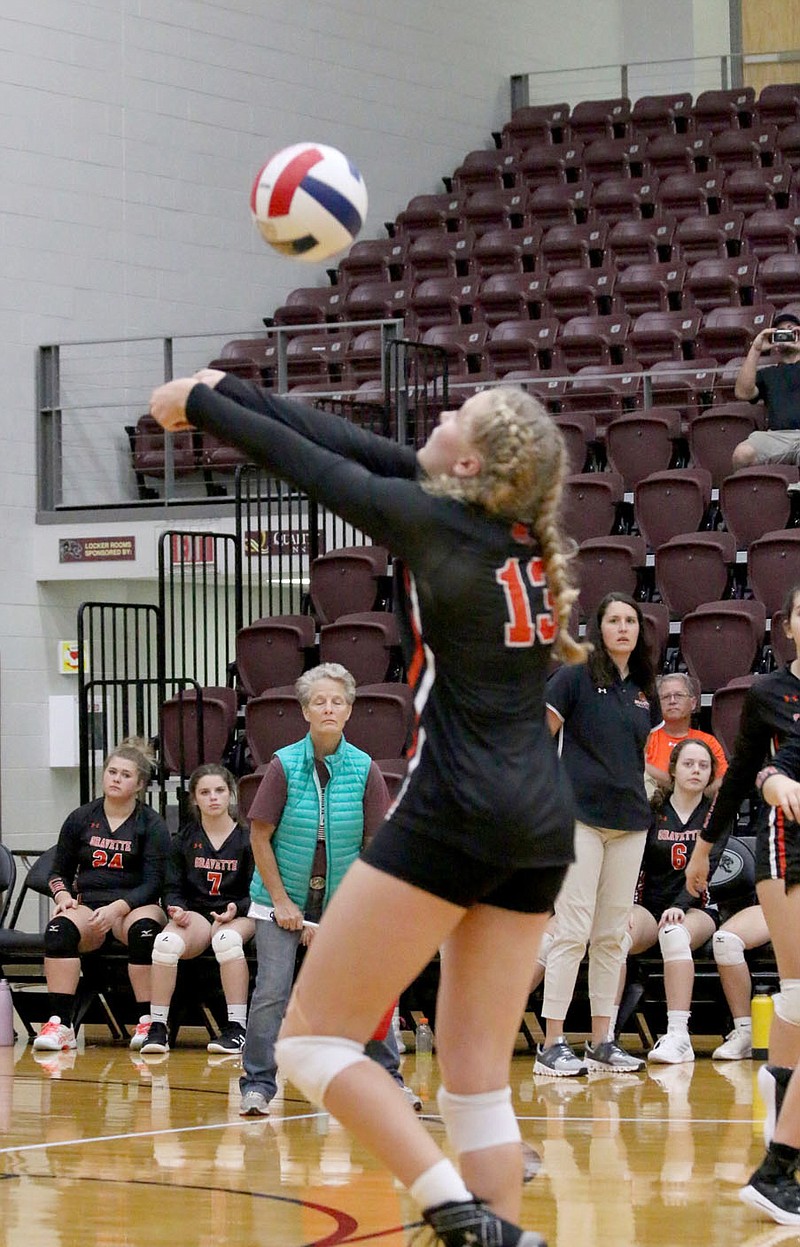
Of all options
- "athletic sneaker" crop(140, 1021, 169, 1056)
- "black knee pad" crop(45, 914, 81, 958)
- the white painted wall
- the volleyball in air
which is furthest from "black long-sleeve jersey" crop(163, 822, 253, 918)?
the volleyball in air

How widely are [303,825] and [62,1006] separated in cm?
272

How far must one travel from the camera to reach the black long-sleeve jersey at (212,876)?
8609mm

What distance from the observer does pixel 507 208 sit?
16094 millimetres

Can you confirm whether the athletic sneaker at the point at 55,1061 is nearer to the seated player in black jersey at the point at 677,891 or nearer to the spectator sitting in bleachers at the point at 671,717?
the seated player in black jersey at the point at 677,891

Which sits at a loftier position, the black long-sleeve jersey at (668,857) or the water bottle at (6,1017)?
the black long-sleeve jersey at (668,857)

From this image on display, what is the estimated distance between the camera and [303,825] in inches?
256

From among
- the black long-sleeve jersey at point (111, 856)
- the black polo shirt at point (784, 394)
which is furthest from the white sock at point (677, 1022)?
the black polo shirt at point (784, 394)

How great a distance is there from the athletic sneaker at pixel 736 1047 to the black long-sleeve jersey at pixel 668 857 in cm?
61

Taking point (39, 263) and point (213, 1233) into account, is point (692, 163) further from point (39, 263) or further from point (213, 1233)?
point (213, 1233)

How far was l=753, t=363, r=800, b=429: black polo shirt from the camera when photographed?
34.7ft

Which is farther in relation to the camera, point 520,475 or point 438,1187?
point 520,475

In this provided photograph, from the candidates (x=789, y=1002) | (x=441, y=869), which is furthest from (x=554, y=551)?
(x=789, y=1002)

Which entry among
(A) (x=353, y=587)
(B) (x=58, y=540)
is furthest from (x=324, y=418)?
(B) (x=58, y=540)

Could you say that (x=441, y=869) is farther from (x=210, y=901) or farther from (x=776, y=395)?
(x=776, y=395)
